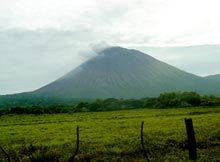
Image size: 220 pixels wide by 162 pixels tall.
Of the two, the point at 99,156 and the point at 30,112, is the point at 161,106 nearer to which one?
the point at 30,112

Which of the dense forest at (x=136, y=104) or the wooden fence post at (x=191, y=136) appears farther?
the dense forest at (x=136, y=104)

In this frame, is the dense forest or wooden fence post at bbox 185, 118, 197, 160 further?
the dense forest

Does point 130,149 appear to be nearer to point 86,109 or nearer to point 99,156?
point 99,156

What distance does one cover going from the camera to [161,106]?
76188 mm

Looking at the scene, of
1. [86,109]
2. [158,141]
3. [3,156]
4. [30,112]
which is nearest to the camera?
[3,156]

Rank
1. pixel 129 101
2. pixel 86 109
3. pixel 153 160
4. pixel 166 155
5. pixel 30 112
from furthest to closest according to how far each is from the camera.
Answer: pixel 129 101, pixel 86 109, pixel 30 112, pixel 166 155, pixel 153 160

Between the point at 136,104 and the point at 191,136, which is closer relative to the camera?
the point at 191,136

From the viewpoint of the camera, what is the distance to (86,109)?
79688mm

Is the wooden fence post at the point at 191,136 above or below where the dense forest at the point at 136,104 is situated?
below

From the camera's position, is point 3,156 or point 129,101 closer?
point 3,156

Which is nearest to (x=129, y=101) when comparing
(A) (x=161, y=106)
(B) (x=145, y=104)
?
(B) (x=145, y=104)

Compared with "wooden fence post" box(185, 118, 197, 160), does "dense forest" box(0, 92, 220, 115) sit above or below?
above

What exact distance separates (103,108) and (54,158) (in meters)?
66.1

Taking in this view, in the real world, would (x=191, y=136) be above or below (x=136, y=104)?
below
